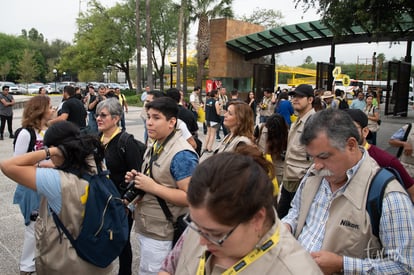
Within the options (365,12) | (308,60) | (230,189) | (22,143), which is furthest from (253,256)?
(308,60)

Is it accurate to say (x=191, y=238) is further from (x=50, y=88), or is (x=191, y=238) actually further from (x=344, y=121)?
(x=50, y=88)

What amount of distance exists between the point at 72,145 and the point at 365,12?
8.38m

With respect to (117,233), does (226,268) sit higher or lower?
higher

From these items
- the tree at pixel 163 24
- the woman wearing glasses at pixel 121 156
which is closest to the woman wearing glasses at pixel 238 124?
the woman wearing glasses at pixel 121 156

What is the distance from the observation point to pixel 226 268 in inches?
53.2

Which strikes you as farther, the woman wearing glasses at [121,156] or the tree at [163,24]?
the tree at [163,24]

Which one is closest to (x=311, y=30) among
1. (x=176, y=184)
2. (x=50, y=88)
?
(x=176, y=184)

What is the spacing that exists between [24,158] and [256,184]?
1.73 metres

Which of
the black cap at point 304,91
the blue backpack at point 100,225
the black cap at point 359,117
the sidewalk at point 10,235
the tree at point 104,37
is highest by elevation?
the tree at point 104,37

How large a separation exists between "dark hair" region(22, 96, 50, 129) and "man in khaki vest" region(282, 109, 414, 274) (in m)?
3.07

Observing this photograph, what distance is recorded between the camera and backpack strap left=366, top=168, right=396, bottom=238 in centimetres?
178

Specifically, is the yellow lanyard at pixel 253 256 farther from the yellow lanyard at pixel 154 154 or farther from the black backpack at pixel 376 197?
the yellow lanyard at pixel 154 154

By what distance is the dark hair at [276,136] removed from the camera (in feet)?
14.6

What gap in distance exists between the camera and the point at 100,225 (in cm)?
247
